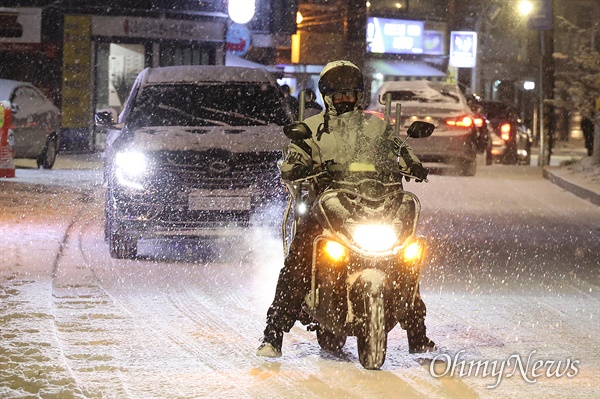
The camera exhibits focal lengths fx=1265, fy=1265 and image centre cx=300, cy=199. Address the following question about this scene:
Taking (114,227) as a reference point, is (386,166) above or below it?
above

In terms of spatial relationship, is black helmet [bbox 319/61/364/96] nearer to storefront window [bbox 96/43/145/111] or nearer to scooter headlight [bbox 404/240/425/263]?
scooter headlight [bbox 404/240/425/263]

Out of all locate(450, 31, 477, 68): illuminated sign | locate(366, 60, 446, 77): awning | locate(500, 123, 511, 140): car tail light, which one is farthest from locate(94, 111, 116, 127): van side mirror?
locate(450, 31, 477, 68): illuminated sign

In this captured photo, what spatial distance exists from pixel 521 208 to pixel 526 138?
12.4 metres

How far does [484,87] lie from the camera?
6500 centimetres

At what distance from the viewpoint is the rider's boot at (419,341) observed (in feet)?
23.1

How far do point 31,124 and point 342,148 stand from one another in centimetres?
1816

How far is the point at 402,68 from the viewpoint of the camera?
59594 mm

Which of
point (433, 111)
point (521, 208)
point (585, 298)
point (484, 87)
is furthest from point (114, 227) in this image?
point (484, 87)

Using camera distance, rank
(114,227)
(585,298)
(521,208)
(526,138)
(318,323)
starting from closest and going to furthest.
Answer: (318,323), (585,298), (114,227), (521,208), (526,138)

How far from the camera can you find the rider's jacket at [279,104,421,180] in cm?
658

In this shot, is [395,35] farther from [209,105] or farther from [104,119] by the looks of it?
[104,119]

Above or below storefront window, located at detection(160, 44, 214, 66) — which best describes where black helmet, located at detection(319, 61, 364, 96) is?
below

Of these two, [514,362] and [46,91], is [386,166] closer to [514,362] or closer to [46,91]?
[514,362]

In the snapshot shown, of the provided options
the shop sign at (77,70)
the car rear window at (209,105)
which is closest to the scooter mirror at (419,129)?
the car rear window at (209,105)
